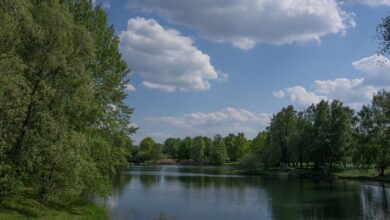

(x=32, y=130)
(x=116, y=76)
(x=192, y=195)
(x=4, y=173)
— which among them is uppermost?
(x=116, y=76)

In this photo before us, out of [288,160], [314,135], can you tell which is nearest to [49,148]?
[314,135]

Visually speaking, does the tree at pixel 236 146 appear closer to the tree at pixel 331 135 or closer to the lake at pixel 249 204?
the tree at pixel 331 135

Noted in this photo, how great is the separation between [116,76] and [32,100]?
11056 mm

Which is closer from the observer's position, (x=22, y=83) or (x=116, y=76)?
(x=22, y=83)

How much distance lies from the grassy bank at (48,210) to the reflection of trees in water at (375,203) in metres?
20.4

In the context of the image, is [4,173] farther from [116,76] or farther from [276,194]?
[276,194]

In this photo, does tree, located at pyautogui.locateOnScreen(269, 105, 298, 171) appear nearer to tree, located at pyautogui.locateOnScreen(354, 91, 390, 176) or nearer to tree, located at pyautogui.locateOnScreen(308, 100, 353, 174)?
tree, located at pyautogui.locateOnScreen(308, 100, 353, 174)

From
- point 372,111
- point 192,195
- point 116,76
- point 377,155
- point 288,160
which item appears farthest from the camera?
point 288,160

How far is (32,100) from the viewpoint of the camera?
18047 millimetres

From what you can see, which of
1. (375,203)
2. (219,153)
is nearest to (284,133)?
(375,203)

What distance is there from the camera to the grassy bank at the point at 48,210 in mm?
19237

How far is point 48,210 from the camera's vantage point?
21875 millimetres

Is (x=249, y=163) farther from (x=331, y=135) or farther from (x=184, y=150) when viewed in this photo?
(x=184, y=150)

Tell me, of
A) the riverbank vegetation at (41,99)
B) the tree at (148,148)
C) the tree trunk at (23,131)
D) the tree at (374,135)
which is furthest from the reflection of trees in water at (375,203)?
the tree at (148,148)
